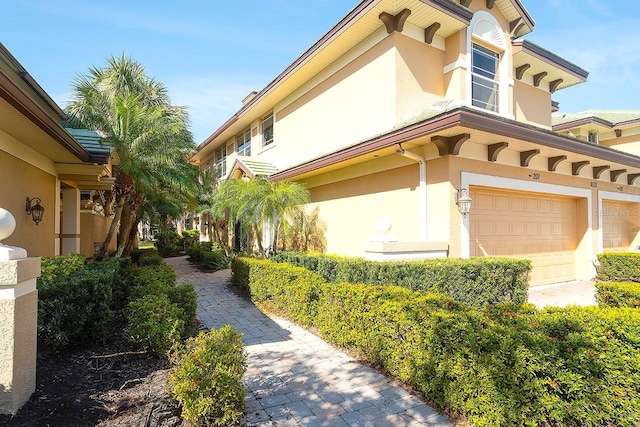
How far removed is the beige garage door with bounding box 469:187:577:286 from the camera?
361 inches

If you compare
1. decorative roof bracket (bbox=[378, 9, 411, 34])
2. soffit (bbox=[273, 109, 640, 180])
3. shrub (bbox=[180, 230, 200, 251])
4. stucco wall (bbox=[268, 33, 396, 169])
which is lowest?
shrub (bbox=[180, 230, 200, 251])

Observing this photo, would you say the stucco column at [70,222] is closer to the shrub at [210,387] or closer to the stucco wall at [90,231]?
the stucco wall at [90,231]

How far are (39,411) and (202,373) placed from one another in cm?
143

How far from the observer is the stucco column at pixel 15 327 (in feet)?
9.85

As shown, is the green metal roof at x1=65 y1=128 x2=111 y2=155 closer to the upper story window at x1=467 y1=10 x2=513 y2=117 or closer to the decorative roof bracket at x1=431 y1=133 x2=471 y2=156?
the decorative roof bracket at x1=431 y1=133 x2=471 y2=156

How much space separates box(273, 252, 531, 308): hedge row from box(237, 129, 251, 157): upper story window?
1280cm

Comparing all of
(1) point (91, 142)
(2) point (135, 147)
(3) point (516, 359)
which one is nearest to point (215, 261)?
(2) point (135, 147)

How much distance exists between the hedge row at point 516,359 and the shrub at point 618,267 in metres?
9.15

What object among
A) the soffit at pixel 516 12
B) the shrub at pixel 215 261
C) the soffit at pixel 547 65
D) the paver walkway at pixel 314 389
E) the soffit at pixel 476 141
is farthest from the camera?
the shrub at pixel 215 261

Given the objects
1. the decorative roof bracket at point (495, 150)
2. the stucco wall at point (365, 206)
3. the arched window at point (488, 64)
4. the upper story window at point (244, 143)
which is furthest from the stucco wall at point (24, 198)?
the arched window at point (488, 64)

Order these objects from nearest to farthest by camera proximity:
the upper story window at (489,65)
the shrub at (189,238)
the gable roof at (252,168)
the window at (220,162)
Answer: the upper story window at (489,65) → the gable roof at (252,168) → the window at (220,162) → the shrub at (189,238)

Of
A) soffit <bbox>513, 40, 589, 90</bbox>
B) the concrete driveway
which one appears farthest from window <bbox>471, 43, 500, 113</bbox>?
the concrete driveway

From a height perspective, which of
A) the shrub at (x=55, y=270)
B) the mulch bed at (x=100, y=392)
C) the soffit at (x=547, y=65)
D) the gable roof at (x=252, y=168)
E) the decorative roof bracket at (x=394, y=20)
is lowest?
the mulch bed at (x=100, y=392)

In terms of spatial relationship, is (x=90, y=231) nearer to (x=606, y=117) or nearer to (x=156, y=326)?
(x=156, y=326)
